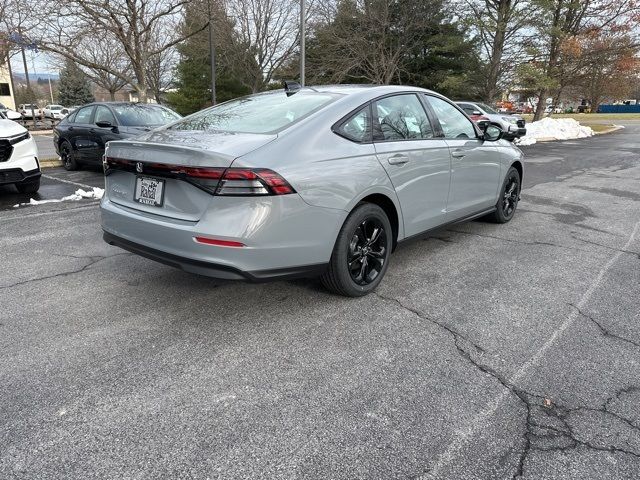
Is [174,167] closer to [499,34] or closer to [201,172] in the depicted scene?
[201,172]

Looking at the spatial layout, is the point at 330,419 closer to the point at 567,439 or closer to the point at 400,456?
the point at 400,456

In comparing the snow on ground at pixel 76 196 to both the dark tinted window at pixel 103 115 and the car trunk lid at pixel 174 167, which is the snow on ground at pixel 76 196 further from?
the car trunk lid at pixel 174 167

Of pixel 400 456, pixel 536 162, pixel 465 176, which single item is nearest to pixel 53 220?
pixel 465 176

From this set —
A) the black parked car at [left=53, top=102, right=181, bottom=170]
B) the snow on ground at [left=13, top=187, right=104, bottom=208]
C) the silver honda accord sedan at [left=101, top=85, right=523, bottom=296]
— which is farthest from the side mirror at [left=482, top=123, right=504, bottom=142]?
the black parked car at [left=53, top=102, right=181, bottom=170]

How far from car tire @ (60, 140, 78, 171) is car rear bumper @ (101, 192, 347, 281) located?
26.1 feet

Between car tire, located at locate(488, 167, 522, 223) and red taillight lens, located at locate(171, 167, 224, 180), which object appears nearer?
red taillight lens, located at locate(171, 167, 224, 180)

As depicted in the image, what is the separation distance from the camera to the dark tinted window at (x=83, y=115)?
9887 mm

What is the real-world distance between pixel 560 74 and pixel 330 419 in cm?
2747

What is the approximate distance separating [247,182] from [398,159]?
4.66 ft

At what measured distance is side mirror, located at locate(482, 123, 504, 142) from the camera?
16.5 ft

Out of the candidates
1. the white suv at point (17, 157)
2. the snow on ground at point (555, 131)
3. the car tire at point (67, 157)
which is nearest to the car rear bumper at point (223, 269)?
the white suv at point (17, 157)

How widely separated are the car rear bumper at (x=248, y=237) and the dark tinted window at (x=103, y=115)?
686 centimetres

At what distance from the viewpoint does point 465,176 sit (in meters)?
4.67

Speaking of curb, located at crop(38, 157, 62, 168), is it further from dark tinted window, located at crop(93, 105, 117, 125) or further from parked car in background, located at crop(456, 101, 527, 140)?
parked car in background, located at crop(456, 101, 527, 140)
